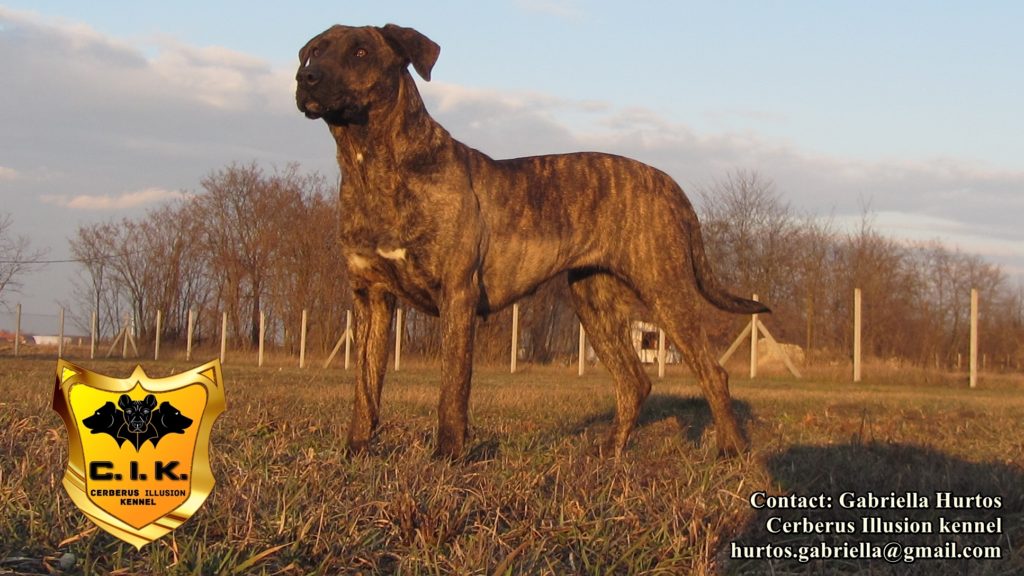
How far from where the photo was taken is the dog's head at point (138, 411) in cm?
211

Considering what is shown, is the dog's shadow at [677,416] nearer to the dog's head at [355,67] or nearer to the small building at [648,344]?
the dog's head at [355,67]

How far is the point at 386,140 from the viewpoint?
4891mm

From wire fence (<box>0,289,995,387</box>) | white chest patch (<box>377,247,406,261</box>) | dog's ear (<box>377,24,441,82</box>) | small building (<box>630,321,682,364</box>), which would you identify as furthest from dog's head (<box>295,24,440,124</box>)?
small building (<box>630,321,682,364</box>)

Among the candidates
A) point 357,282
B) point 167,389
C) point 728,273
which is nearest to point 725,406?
point 357,282

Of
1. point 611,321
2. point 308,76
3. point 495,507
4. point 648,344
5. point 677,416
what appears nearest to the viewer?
point 495,507

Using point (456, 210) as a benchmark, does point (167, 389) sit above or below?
below

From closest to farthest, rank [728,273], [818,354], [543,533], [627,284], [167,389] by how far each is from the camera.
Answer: [167,389] < [543,533] < [627,284] < [818,354] < [728,273]

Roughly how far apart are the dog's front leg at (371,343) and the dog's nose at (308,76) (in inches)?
44.6

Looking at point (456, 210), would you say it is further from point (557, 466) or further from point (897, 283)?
point (897, 283)

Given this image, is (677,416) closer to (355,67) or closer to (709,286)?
(709,286)

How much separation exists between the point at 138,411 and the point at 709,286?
4863 mm

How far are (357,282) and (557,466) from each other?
5.15ft

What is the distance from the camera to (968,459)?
567 cm

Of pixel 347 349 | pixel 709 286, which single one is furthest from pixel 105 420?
pixel 347 349
